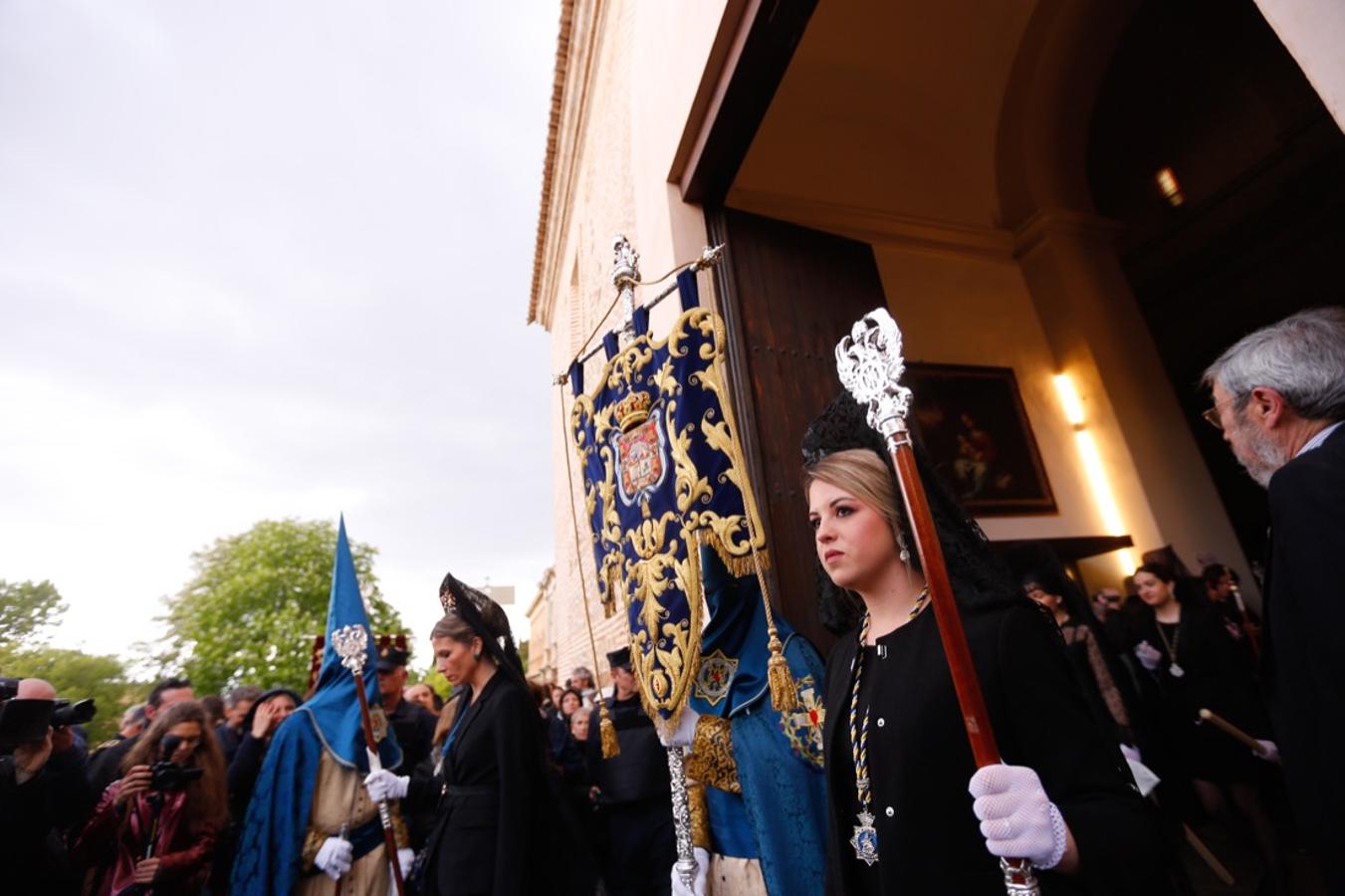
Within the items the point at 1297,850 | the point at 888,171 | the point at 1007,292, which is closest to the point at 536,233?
the point at 888,171

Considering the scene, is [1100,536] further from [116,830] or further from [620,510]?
[116,830]

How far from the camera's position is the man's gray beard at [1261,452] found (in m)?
1.50

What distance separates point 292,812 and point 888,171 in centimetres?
686

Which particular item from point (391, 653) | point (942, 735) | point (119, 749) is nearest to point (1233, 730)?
point (942, 735)

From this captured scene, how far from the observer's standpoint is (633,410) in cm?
288

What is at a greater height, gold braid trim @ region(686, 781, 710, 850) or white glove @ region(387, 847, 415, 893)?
gold braid trim @ region(686, 781, 710, 850)

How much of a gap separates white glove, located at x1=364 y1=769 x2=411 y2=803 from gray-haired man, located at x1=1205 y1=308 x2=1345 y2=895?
152 inches

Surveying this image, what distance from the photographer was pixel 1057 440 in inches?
238

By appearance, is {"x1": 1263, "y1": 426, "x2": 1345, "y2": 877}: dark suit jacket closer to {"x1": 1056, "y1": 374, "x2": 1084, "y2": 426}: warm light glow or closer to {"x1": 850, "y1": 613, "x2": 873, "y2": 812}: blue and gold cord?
{"x1": 850, "y1": 613, "x2": 873, "y2": 812}: blue and gold cord

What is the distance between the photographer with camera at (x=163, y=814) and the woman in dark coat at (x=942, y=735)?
3356 millimetres

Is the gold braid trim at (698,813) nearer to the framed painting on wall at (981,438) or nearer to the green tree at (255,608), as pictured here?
the framed painting on wall at (981,438)

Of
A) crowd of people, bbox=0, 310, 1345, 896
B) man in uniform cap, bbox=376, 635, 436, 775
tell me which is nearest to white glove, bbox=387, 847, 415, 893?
crowd of people, bbox=0, 310, 1345, 896

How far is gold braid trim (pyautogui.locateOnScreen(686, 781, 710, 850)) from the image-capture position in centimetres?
253

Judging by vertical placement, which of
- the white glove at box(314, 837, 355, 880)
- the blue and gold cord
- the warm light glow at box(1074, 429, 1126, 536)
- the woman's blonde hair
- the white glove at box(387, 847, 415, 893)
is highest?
the warm light glow at box(1074, 429, 1126, 536)
